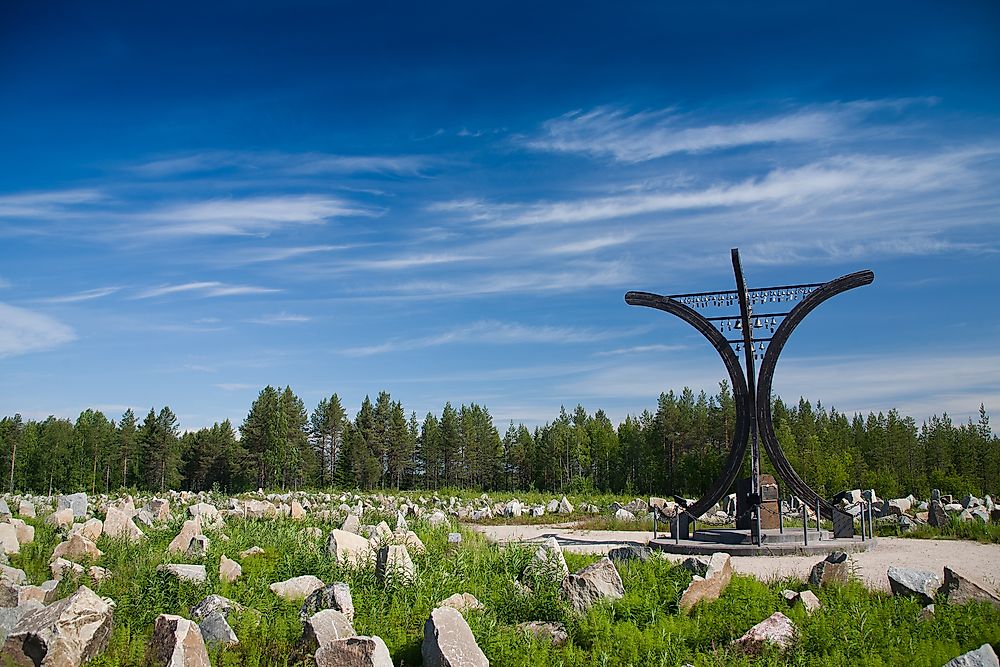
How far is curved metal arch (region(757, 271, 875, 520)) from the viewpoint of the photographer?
569 inches

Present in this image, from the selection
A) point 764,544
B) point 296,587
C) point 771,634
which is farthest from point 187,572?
point 764,544

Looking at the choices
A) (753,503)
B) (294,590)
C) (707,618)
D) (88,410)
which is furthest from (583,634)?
(88,410)

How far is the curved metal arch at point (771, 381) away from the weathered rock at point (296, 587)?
9.41m

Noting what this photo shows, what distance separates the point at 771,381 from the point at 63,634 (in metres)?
12.2

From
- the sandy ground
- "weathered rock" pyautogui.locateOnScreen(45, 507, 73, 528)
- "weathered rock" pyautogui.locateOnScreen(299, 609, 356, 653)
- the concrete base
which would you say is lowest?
the sandy ground

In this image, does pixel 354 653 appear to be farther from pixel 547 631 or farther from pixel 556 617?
pixel 556 617

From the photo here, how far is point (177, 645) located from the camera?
20.2ft

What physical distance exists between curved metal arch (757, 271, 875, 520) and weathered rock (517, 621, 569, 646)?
8.44m

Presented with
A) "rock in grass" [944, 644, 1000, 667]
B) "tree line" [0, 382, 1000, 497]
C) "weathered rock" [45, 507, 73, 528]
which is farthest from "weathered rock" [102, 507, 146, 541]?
"tree line" [0, 382, 1000, 497]

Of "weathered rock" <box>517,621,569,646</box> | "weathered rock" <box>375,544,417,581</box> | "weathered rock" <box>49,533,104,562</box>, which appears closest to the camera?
"weathered rock" <box>517,621,569,646</box>

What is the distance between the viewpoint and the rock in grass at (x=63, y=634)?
6.15 metres

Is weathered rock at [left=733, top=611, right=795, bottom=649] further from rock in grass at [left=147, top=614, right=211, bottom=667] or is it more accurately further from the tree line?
the tree line

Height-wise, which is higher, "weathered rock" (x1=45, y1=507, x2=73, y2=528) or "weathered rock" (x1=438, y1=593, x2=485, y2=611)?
"weathered rock" (x1=45, y1=507, x2=73, y2=528)

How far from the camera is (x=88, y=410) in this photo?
2387 inches
